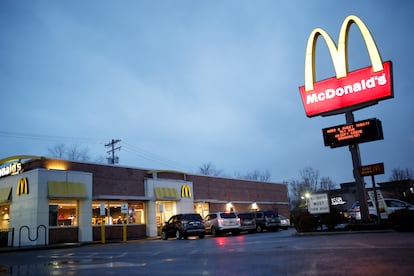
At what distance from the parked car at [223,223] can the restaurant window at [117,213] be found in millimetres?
6760

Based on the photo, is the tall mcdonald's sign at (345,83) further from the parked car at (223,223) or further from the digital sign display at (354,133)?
the parked car at (223,223)

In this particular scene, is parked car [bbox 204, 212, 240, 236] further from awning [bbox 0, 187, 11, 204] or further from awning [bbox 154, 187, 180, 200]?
awning [bbox 0, 187, 11, 204]

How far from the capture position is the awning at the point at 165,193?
35.6 metres

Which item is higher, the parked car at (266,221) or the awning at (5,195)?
the awning at (5,195)

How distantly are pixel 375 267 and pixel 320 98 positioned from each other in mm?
16595

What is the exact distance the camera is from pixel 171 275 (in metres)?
8.13

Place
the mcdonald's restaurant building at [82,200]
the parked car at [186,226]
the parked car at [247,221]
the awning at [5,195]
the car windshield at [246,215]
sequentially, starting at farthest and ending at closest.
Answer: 1. the car windshield at [246,215]
2. the parked car at [247,221]
3. the awning at [5,195]
4. the mcdonald's restaurant building at [82,200]
5. the parked car at [186,226]

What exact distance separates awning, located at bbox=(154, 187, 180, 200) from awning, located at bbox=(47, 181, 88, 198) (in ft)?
25.1

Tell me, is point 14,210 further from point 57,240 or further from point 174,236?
point 174,236

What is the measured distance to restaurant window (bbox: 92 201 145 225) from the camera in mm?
31531

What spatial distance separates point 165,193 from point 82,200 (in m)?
8.65

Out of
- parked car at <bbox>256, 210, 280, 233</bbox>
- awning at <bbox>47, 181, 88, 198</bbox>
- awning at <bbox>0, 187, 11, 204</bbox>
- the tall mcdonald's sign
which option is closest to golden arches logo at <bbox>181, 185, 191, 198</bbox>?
parked car at <bbox>256, 210, 280, 233</bbox>

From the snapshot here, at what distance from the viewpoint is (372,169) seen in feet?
65.3

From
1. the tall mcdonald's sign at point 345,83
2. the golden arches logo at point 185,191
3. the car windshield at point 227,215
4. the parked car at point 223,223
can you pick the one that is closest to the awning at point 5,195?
the golden arches logo at point 185,191
